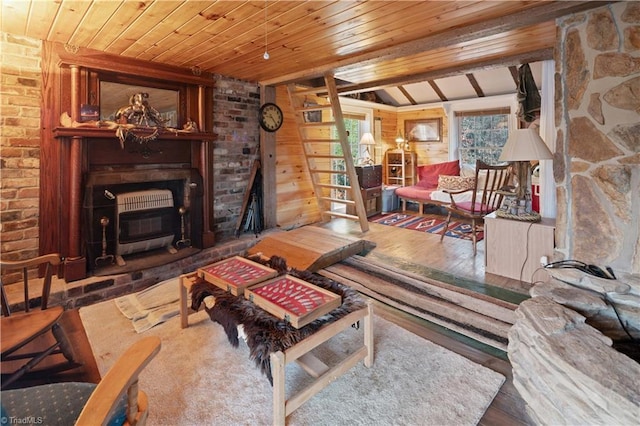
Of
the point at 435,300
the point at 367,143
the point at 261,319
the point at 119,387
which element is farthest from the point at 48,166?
the point at 367,143

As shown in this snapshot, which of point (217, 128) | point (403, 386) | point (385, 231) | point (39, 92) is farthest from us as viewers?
point (385, 231)

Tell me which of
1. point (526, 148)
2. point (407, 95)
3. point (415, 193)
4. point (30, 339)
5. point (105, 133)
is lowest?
point (30, 339)

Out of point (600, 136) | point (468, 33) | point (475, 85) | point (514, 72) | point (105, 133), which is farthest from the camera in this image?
point (475, 85)

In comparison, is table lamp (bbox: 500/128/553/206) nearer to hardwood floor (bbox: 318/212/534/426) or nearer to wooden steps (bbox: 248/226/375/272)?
hardwood floor (bbox: 318/212/534/426)

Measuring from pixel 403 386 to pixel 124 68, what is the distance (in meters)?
3.59

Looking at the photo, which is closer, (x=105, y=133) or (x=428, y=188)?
(x=105, y=133)

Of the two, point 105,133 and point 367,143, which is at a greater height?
point 367,143

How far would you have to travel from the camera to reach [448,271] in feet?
10.5

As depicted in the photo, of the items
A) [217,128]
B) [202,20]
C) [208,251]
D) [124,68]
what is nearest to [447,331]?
[208,251]

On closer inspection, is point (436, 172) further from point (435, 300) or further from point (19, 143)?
point (19, 143)

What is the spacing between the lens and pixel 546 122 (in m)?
3.29

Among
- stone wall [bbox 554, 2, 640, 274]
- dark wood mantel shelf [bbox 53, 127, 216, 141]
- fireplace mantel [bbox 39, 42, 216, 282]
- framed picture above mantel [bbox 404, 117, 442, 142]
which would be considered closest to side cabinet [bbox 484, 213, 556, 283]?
stone wall [bbox 554, 2, 640, 274]

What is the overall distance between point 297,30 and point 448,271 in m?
2.50

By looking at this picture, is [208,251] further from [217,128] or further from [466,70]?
[466,70]
